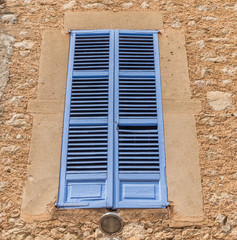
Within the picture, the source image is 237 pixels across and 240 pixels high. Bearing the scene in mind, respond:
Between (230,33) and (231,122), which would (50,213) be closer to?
(231,122)

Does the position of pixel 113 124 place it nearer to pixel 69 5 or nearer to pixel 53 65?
pixel 53 65

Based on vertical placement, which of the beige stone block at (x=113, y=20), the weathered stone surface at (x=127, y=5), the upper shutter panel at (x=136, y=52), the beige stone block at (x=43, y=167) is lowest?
the beige stone block at (x=43, y=167)

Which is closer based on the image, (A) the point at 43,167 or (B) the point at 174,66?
(A) the point at 43,167

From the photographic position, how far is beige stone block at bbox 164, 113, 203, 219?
2947 mm

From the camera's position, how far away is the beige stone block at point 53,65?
136 inches

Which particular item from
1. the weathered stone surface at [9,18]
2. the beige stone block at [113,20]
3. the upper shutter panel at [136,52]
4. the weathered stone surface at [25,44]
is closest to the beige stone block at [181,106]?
the upper shutter panel at [136,52]

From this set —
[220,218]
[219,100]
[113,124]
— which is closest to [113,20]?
[113,124]

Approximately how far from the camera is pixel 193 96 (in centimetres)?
345

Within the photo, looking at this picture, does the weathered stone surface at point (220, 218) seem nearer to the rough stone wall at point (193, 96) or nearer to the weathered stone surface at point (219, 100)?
the rough stone wall at point (193, 96)

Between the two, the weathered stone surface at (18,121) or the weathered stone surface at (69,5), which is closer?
the weathered stone surface at (18,121)

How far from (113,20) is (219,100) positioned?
1.61 metres

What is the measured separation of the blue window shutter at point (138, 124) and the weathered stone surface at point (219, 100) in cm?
57

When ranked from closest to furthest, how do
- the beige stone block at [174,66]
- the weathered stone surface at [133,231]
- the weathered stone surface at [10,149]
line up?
the weathered stone surface at [133,231]
the weathered stone surface at [10,149]
the beige stone block at [174,66]

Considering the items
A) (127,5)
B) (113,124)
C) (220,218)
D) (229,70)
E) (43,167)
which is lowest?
(220,218)
